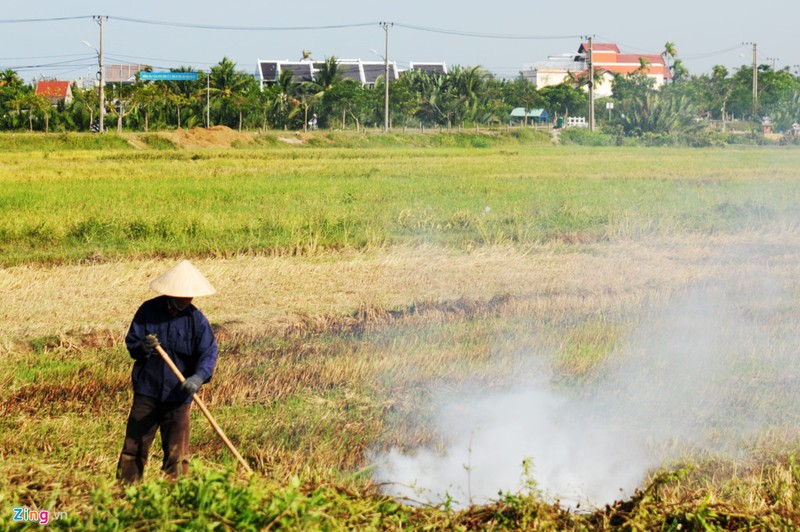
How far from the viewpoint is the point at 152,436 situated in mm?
4438

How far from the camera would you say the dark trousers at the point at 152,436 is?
14.3 feet

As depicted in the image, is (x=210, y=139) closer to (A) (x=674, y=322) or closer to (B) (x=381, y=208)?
(B) (x=381, y=208)

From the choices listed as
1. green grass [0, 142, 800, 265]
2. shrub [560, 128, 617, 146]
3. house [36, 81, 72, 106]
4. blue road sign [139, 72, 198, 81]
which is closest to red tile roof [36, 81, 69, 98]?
house [36, 81, 72, 106]

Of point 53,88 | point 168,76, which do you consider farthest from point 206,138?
point 53,88

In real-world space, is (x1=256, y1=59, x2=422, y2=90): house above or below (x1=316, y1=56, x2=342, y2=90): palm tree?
above

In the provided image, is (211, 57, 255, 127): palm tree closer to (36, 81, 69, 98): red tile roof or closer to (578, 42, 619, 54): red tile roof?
(36, 81, 69, 98): red tile roof

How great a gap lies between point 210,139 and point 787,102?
22.8 meters

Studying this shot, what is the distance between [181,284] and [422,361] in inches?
107

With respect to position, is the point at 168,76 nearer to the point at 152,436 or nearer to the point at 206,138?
the point at 206,138

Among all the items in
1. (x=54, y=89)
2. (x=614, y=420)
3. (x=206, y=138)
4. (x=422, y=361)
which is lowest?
(x=614, y=420)

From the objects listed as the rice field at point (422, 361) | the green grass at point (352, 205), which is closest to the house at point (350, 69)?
the green grass at point (352, 205)

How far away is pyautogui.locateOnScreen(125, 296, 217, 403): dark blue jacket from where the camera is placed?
14.3ft

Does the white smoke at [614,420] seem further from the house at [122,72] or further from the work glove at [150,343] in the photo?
the house at [122,72]

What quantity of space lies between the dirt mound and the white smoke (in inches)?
1242
